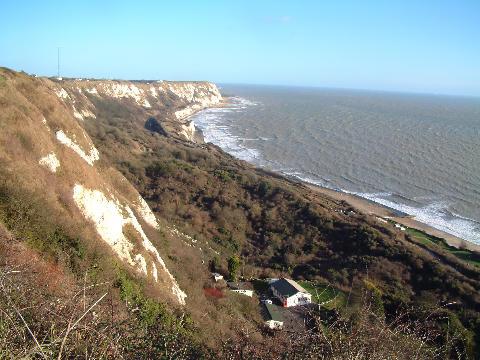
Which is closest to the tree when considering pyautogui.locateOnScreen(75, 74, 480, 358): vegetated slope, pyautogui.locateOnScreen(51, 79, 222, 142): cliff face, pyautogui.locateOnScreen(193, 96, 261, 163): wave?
pyautogui.locateOnScreen(75, 74, 480, 358): vegetated slope

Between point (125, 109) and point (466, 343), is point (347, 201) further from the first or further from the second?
point (125, 109)

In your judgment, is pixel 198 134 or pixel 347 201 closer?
pixel 347 201

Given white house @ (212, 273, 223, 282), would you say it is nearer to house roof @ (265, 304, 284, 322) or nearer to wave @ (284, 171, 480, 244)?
house roof @ (265, 304, 284, 322)

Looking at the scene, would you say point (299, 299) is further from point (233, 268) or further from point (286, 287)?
point (233, 268)

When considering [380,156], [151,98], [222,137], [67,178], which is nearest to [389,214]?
[380,156]

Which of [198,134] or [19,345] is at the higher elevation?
[19,345]

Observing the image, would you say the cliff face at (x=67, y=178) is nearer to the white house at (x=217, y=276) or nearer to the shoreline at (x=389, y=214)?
the white house at (x=217, y=276)

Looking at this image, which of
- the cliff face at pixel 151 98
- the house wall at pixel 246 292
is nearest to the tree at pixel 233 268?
the house wall at pixel 246 292

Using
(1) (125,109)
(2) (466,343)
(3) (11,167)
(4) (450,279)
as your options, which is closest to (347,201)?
(4) (450,279)
